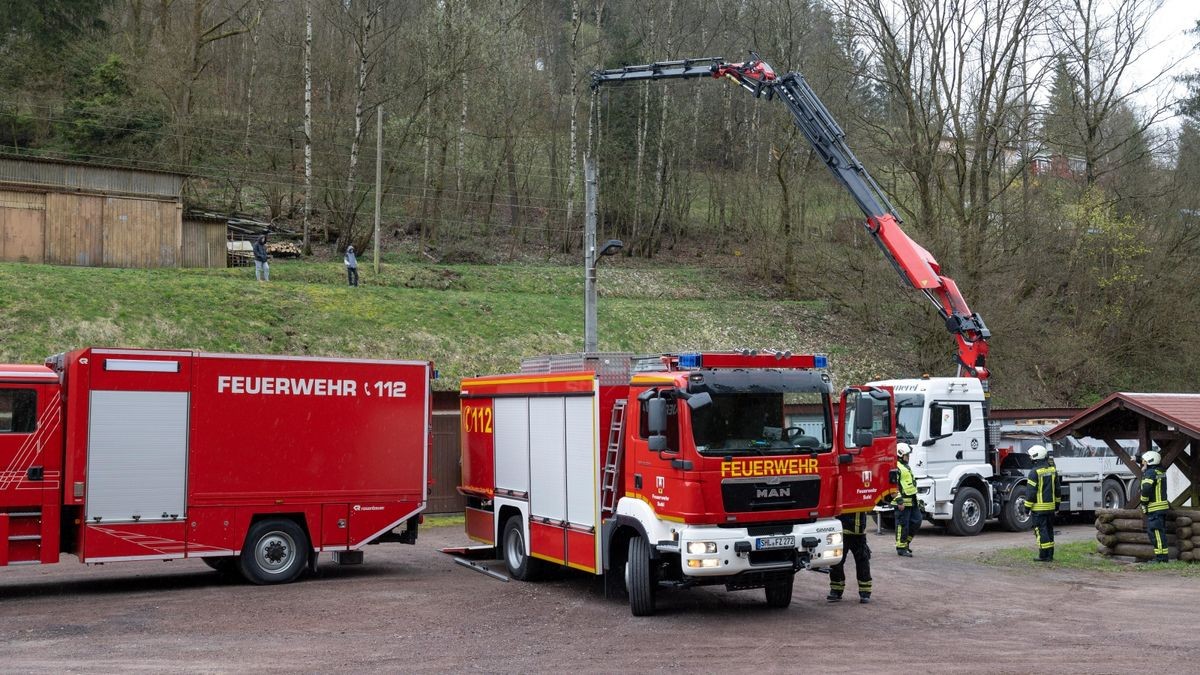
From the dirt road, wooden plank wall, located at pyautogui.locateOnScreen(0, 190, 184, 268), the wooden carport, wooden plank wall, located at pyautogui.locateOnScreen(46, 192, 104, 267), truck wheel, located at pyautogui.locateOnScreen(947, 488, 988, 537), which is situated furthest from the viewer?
wooden plank wall, located at pyautogui.locateOnScreen(46, 192, 104, 267)

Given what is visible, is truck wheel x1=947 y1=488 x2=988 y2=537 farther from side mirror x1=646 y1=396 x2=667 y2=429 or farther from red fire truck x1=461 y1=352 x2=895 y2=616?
side mirror x1=646 y1=396 x2=667 y2=429

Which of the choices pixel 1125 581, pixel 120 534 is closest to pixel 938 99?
pixel 1125 581

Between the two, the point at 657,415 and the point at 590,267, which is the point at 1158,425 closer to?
the point at 590,267

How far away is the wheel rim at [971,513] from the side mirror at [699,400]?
1144 cm

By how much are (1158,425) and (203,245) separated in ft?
91.1

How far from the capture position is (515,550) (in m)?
14.2

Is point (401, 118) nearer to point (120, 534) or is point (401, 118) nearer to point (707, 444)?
point (120, 534)

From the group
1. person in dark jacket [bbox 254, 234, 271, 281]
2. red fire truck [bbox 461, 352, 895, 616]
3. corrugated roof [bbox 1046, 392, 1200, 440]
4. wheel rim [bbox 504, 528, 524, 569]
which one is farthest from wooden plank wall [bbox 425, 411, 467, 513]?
corrugated roof [bbox 1046, 392, 1200, 440]

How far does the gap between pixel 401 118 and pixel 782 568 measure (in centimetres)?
3398

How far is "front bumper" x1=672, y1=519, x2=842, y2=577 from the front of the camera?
34.0 ft

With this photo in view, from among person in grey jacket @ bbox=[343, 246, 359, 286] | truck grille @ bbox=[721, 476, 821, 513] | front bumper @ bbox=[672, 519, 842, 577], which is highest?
person in grey jacket @ bbox=[343, 246, 359, 286]

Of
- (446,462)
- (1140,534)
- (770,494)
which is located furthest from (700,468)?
(446,462)

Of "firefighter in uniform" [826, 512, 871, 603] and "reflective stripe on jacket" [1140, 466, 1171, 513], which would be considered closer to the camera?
"firefighter in uniform" [826, 512, 871, 603]

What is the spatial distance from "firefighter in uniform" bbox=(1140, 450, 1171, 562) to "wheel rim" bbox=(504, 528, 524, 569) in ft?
30.8
